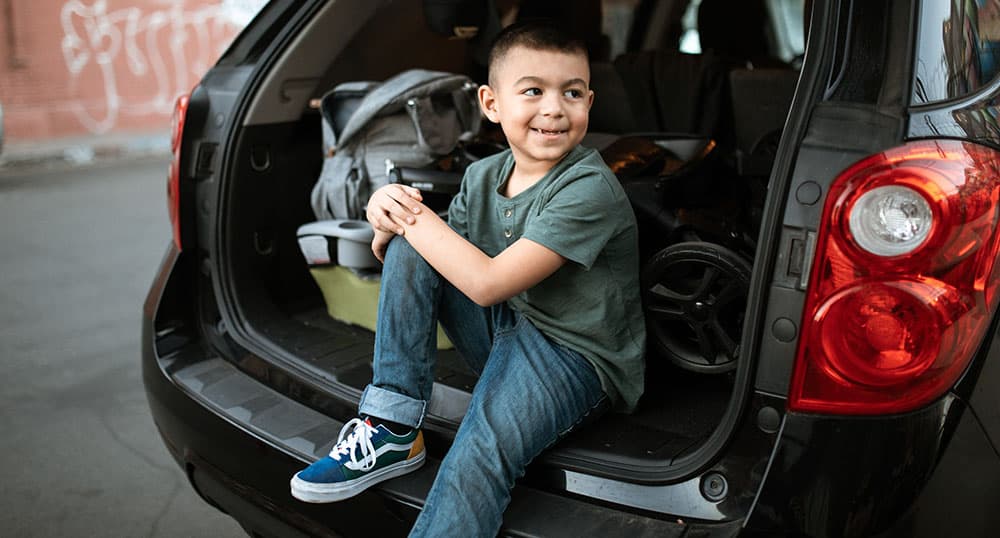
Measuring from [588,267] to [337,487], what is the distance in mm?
597

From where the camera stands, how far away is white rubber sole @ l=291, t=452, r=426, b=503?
1.67 meters

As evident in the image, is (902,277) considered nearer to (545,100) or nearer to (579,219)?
(579,219)

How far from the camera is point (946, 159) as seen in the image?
1.28 metres

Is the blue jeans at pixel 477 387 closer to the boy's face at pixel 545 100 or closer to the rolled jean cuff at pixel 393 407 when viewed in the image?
the rolled jean cuff at pixel 393 407

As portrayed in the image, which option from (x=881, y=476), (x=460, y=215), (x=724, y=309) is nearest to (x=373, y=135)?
(x=460, y=215)

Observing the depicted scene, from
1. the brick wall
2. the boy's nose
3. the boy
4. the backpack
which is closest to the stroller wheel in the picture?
the boy

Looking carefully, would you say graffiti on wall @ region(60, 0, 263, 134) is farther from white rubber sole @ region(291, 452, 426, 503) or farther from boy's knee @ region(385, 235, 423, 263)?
white rubber sole @ region(291, 452, 426, 503)

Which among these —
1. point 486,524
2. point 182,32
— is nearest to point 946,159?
point 486,524

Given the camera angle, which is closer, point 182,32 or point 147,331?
point 147,331

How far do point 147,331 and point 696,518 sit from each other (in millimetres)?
1474

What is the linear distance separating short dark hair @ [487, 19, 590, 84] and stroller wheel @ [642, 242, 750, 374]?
45 centimetres

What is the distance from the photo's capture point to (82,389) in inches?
140

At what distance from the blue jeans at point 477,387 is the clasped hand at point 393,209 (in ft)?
0.14

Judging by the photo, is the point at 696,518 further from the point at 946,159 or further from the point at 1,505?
the point at 1,505
